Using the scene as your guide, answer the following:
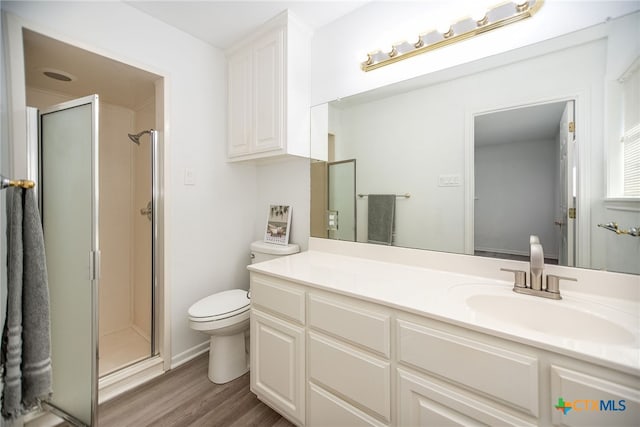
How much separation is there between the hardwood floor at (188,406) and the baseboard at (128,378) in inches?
1.5

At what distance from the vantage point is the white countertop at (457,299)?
68 centimetres

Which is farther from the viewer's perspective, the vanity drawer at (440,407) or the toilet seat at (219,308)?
the toilet seat at (219,308)

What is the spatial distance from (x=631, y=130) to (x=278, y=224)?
1.97 meters

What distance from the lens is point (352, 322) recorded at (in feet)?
3.45

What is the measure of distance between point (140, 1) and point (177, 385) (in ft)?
7.90

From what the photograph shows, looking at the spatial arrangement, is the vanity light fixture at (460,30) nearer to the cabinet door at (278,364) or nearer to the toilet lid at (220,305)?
the cabinet door at (278,364)

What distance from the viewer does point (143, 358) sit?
1782 mm

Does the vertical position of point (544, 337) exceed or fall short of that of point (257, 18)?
it falls short

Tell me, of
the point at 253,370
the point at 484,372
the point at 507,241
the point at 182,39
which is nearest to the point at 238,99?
the point at 182,39

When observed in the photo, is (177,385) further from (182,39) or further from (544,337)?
(182,39)

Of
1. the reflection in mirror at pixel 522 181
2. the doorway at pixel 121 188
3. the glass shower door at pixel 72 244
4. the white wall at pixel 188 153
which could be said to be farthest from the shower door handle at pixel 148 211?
the reflection in mirror at pixel 522 181

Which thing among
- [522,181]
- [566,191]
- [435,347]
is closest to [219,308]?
[435,347]

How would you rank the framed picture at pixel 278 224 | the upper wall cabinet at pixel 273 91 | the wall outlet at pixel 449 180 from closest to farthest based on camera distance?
the wall outlet at pixel 449 180
the upper wall cabinet at pixel 273 91
the framed picture at pixel 278 224

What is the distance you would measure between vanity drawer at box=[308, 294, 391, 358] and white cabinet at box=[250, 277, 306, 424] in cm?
10
